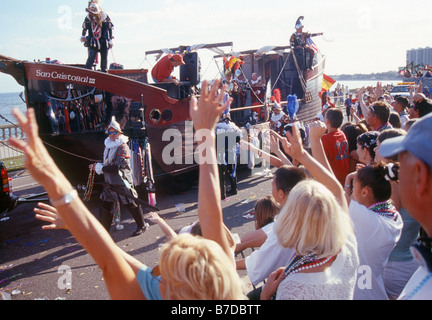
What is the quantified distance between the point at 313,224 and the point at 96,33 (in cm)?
673

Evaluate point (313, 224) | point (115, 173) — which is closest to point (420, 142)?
point (313, 224)

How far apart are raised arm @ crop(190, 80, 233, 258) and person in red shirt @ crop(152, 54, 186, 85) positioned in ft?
22.4

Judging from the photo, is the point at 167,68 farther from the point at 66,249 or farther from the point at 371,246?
the point at 371,246

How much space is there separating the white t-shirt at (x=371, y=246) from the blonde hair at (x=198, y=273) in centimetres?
141

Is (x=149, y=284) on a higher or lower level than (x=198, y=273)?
lower

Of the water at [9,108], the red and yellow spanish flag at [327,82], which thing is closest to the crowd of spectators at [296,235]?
the water at [9,108]

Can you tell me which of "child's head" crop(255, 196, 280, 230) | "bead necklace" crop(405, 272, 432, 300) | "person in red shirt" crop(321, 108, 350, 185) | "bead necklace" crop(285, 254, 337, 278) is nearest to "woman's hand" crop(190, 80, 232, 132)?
"bead necklace" crop(285, 254, 337, 278)

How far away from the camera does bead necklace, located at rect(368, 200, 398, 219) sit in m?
2.54

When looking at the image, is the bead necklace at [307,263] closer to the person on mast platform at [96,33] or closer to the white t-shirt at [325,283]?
the white t-shirt at [325,283]

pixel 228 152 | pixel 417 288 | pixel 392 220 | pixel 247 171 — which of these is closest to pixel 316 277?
pixel 417 288

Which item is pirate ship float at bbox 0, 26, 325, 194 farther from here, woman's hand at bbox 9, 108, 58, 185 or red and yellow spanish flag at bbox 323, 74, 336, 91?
red and yellow spanish flag at bbox 323, 74, 336, 91

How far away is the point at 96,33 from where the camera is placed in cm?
709

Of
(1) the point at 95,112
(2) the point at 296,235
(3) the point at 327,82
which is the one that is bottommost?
(2) the point at 296,235

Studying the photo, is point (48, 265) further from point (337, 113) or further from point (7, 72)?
point (337, 113)
